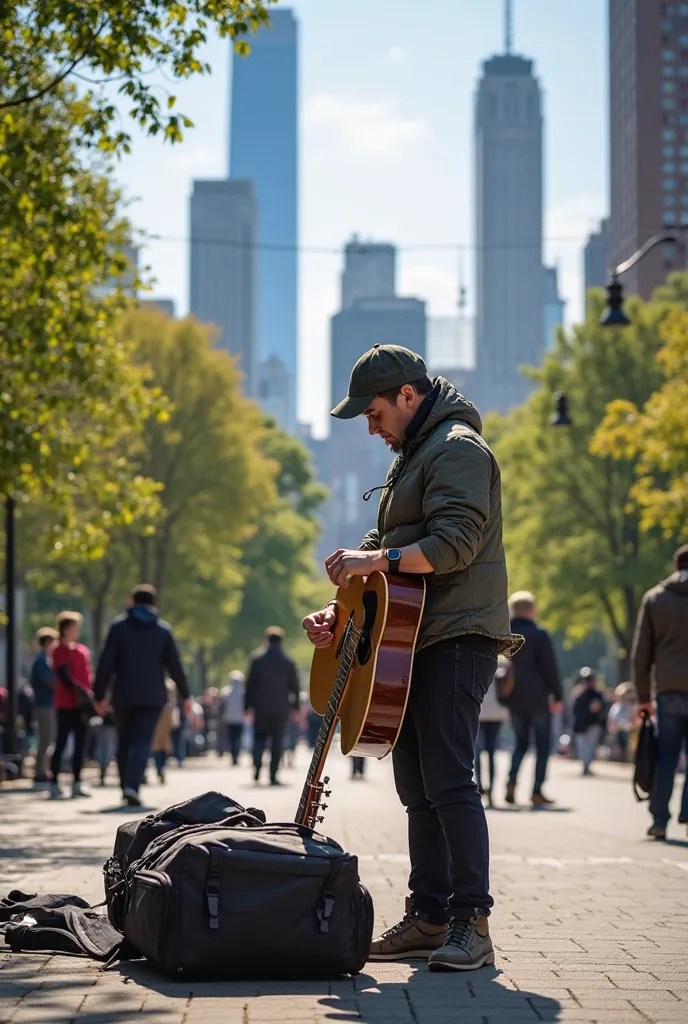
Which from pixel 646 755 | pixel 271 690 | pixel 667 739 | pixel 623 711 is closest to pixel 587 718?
pixel 623 711

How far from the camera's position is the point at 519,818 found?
16109 millimetres

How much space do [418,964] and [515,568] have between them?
43088 millimetres

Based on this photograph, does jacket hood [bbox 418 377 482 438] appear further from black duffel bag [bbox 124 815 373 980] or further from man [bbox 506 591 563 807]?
man [bbox 506 591 563 807]

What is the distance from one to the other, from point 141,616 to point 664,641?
18.0 feet

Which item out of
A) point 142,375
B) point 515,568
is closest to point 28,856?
point 142,375

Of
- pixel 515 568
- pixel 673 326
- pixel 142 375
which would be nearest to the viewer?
pixel 142 375

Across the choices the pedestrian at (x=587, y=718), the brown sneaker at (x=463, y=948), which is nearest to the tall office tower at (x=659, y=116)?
the pedestrian at (x=587, y=718)

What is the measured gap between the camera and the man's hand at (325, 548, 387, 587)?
20.9 feet

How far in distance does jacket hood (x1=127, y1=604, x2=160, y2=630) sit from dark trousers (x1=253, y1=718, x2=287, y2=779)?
6263mm

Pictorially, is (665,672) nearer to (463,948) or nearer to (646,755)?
(646,755)

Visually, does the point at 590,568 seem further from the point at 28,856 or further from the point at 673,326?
the point at 28,856

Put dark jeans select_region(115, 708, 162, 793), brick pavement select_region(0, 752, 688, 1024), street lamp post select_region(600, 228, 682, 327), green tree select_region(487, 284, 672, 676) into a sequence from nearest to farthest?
brick pavement select_region(0, 752, 688, 1024), dark jeans select_region(115, 708, 162, 793), street lamp post select_region(600, 228, 682, 327), green tree select_region(487, 284, 672, 676)

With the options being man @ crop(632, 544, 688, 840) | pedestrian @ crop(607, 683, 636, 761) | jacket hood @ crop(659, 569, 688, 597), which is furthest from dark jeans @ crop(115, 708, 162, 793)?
pedestrian @ crop(607, 683, 636, 761)

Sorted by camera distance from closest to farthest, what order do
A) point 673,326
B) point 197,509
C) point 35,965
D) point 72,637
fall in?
1. point 35,965
2. point 72,637
3. point 673,326
4. point 197,509
